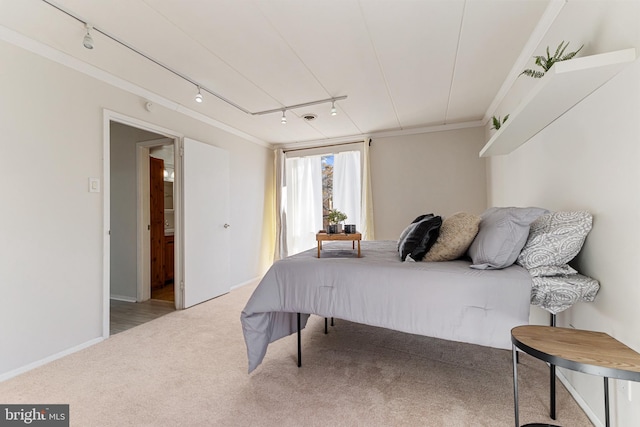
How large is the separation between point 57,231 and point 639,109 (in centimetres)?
374

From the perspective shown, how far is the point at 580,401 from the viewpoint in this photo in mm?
1585

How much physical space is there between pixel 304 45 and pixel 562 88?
174cm

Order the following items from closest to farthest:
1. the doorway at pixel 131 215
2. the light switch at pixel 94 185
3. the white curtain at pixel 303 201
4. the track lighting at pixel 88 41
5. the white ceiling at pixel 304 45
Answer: the white ceiling at pixel 304 45, the track lighting at pixel 88 41, the light switch at pixel 94 185, the doorway at pixel 131 215, the white curtain at pixel 303 201

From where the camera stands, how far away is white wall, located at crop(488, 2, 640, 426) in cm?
117

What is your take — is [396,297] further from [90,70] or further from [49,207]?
[90,70]

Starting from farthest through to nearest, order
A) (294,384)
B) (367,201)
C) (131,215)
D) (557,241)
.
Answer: (367,201)
(131,215)
(294,384)
(557,241)

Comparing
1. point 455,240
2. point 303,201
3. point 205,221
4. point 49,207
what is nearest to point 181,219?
point 205,221

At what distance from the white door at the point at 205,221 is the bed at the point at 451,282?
6.59 feet

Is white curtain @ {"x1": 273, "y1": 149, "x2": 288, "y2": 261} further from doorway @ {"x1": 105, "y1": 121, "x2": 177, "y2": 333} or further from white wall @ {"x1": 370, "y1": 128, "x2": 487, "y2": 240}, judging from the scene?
doorway @ {"x1": 105, "y1": 121, "x2": 177, "y2": 333}

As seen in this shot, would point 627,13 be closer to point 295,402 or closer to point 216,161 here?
point 295,402

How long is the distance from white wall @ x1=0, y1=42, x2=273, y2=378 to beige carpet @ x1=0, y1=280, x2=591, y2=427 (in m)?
0.30

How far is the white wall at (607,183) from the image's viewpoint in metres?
1.17

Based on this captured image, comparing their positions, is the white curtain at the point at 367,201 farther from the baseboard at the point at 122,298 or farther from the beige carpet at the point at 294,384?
the baseboard at the point at 122,298

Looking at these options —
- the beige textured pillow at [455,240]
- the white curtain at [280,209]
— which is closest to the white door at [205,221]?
the white curtain at [280,209]
